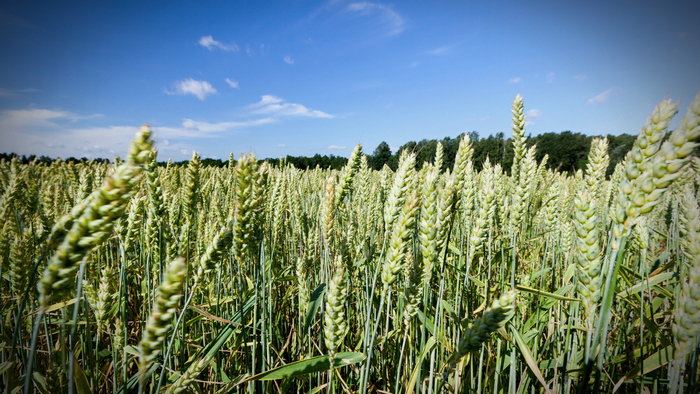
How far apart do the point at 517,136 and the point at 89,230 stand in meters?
2.33

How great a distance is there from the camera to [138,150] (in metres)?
0.79

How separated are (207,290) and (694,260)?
9.20 feet

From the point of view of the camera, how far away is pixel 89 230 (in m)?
0.70

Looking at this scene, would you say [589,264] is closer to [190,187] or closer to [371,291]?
[371,291]

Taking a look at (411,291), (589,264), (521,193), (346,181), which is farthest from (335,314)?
(521,193)

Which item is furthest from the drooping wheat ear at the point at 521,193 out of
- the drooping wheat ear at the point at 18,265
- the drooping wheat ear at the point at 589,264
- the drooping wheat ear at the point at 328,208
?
the drooping wheat ear at the point at 18,265

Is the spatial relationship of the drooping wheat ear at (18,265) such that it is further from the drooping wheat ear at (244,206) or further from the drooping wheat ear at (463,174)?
the drooping wheat ear at (463,174)

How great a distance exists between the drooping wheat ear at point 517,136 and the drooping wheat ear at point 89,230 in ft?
6.78

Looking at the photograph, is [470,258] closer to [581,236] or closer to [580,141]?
[581,236]

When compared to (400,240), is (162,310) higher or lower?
lower

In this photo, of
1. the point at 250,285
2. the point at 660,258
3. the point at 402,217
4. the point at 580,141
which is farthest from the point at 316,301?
the point at 580,141

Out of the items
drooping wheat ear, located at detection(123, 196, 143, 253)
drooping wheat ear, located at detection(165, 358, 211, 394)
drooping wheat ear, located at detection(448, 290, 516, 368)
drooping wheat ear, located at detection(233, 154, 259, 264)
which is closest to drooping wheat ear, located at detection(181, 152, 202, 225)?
drooping wheat ear, located at detection(123, 196, 143, 253)

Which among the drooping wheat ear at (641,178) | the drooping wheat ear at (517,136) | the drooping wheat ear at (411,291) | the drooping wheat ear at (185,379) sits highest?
the drooping wheat ear at (517,136)

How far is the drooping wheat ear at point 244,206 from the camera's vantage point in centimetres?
127
